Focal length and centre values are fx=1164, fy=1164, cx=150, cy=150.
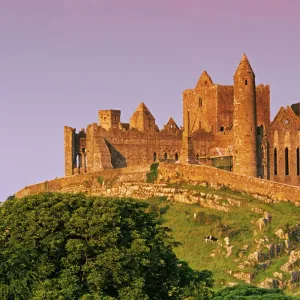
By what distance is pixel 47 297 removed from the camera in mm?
44812

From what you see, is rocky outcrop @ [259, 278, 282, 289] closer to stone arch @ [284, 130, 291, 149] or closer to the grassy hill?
the grassy hill

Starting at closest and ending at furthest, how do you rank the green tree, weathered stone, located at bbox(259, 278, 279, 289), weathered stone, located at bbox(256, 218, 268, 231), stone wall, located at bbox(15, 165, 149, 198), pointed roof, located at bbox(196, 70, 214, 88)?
the green tree, weathered stone, located at bbox(259, 278, 279, 289), weathered stone, located at bbox(256, 218, 268, 231), stone wall, located at bbox(15, 165, 149, 198), pointed roof, located at bbox(196, 70, 214, 88)

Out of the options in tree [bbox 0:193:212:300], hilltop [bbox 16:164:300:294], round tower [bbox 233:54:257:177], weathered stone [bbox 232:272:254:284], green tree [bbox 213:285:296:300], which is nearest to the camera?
tree [bbox 0:193:212:300]

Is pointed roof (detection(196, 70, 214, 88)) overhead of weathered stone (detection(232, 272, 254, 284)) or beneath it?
overhead

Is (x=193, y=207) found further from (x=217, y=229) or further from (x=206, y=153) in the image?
(x=206, y=153)

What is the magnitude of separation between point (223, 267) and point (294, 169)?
1046 inches

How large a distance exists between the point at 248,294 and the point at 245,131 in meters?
26.2

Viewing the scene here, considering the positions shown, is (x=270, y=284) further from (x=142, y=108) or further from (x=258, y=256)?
(x=142, y=108)

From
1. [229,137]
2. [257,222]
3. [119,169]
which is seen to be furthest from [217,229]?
[229,137]

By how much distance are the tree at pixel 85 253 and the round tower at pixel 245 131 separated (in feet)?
107

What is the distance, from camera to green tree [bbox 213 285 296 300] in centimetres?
5719

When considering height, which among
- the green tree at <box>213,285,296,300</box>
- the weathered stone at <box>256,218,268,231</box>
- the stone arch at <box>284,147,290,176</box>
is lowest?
the green tree at <box>213,285,296,300</box>

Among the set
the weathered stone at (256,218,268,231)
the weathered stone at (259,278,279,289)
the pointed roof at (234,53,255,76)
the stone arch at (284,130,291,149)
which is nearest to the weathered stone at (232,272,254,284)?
the weathered stone at (259,278,279,289)

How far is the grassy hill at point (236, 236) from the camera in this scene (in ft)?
211
